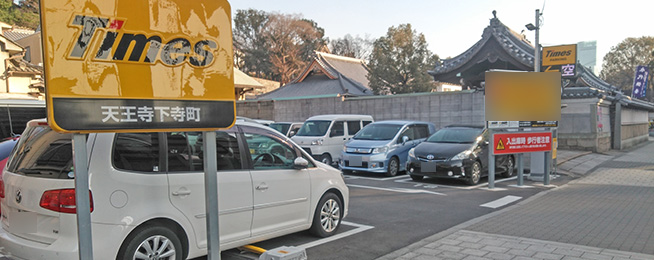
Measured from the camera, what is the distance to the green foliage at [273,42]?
38.7 m

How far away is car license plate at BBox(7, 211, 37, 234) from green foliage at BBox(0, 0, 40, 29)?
107 ft

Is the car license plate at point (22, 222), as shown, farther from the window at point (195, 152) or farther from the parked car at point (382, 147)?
the parked car at point (382, 147)

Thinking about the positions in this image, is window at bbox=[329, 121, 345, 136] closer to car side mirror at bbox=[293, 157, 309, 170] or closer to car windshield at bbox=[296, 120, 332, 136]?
car windshield at bbox=[296, 120, 332, 136]

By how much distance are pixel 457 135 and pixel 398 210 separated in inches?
192

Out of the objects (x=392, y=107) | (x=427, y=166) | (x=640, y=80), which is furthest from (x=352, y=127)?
(x=640, y=80)

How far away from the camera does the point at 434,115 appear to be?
774 inches

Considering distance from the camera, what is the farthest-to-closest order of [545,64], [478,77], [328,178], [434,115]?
1. [478,77]
2. [434,115]
3. [545,64]
4. [328,178]

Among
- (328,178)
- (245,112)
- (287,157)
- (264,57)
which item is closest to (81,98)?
(287,157)

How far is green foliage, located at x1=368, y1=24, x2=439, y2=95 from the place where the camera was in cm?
2553

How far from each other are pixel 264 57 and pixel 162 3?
3780cm

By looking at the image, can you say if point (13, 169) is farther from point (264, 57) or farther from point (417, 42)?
point (264, 57)

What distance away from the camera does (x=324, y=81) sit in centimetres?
3134

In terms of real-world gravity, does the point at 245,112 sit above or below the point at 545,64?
below

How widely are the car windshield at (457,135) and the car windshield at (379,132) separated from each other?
1212mm
